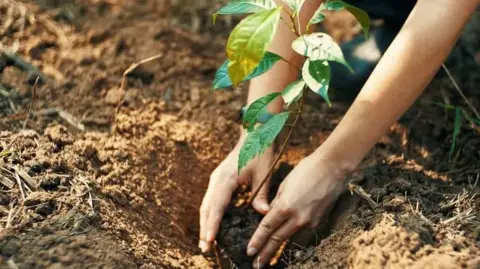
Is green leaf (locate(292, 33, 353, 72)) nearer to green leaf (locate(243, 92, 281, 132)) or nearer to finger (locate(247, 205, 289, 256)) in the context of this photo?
green leaf (locate(243, 92, 281, 132))

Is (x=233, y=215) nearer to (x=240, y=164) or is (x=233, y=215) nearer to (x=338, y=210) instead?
(x=338, y=210)

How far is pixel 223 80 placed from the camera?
1.44 m

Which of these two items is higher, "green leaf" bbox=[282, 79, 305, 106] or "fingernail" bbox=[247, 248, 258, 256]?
"green leaf" bbox=[282, 79, 305, 106]

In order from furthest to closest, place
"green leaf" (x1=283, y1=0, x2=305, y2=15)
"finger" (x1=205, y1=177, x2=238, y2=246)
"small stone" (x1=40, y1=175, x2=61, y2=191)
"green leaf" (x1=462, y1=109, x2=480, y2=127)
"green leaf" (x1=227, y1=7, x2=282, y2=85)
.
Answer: "green leaf" (x1=462, y1=109, x2=480, y2=127) → "finger" (x1=205, y1=177, x2=238, y2=246) → "small stone" (x1=40, y1=175, x2=61, y2=191) → "green leaf" (x1=283, y1=0, x2=305, y2=15) → "green leaf" (x1=227, y1=7, x2=282, y2=85)

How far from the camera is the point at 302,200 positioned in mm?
1604

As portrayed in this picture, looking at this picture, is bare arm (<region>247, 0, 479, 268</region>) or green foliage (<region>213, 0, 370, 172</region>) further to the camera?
bare arm (<region>247, 0, 479, 268</region>)

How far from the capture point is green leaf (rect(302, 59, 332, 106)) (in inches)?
50.4

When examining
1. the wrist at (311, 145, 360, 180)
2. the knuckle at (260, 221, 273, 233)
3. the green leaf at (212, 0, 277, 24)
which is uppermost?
the green leaf at (212, 0, 277, 24)

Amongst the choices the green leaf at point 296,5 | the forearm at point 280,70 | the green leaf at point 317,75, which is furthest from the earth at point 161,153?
the green leaf at point 296,5

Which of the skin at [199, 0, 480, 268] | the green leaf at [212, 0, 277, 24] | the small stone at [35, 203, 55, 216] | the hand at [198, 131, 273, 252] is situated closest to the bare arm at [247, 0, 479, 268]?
the skin at [199, 0, 480, 268]

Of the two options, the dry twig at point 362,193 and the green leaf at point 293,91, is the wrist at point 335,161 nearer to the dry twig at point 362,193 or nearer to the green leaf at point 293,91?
the dry twig at point 362,193

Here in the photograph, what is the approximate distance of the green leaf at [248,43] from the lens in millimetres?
1203

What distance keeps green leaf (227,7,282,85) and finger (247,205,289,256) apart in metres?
0.52

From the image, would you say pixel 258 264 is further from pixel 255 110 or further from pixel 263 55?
pixel 263 55
